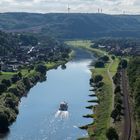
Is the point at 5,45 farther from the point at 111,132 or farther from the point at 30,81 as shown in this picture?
the point at 111,132

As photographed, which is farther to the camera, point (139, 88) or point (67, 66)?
point (67, 66)

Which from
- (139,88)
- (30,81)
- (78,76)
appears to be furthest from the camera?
(78,76)

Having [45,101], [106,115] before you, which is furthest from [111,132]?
[45,101]

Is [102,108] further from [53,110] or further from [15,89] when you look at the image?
[15,89]

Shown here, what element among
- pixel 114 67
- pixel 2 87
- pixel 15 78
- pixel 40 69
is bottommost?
pixel 114 67

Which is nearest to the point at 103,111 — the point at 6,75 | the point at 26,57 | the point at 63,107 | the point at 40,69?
the point at 63,107

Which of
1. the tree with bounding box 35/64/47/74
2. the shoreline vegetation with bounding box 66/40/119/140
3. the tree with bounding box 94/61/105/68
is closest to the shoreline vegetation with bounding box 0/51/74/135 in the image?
the tree with bounding box 35/64/47/74

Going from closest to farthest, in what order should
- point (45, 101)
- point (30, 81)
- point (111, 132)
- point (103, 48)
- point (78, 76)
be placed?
point (111, 132) < point (45, 101) < point (30, 81) < point (78, 76) < point (103, 48)
